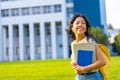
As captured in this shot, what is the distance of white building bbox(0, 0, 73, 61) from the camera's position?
254 feet

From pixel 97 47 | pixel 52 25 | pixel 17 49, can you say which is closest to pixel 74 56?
pixel 97 47

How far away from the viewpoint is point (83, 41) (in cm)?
377

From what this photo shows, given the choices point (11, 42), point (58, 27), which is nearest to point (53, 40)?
point (58, 27)

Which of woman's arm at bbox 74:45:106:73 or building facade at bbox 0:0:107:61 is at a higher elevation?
building facade at bbox 0:0:107:61

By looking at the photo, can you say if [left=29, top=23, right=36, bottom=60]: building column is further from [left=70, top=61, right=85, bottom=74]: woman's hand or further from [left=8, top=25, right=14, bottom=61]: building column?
[left=70, top=61, right=85, bottom=74]: woman's hand

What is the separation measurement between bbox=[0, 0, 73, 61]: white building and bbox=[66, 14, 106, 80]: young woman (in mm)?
72311

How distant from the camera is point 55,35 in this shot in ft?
256

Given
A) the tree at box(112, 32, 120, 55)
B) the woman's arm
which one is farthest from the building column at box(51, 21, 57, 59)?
the woman's arm

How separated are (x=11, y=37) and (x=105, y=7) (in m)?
19.7

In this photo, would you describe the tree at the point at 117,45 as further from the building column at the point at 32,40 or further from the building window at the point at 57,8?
the building column at the point at 32,40

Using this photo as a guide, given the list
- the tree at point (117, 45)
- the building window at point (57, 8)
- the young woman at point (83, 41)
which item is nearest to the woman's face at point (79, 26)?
the young woman at point (83, 41)

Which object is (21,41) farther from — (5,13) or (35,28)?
(5,13)

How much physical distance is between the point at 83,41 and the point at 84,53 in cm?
13

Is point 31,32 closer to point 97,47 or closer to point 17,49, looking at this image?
point 17,49
